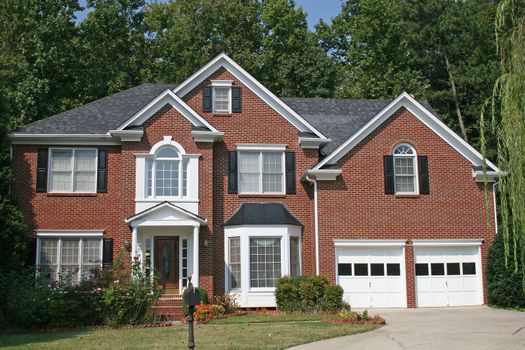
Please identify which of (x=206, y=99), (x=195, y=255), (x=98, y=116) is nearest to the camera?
(x=195, y=255)

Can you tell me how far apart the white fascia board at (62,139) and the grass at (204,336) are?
8.38 metres

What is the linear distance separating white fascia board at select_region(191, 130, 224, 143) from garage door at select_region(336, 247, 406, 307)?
6.14 meters

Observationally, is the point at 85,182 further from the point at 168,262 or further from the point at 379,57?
the point at 379,57

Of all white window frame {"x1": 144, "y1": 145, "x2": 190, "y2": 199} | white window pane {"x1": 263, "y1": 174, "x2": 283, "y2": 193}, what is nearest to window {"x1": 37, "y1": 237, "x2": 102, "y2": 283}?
white window frame {"x1": 144, "y1": 145, "x2": 190, "y2": 199}

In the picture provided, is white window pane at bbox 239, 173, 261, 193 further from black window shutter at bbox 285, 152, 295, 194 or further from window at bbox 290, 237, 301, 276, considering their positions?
window at bbox 290, 237, 301, 276

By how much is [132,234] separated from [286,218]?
5.61 m

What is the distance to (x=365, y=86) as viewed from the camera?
139 feet

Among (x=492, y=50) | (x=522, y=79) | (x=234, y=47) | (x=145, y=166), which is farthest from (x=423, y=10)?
(x=522, y=79)

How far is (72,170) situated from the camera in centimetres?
2398

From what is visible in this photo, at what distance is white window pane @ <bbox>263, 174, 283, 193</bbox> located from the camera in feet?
81.4

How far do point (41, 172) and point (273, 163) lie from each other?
28.5ft

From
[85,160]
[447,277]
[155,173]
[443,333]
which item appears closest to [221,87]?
[155,173]

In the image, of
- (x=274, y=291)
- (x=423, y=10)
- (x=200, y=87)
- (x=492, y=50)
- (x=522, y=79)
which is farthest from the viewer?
(x=423, y=10)

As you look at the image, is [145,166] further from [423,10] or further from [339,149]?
[423,10]
